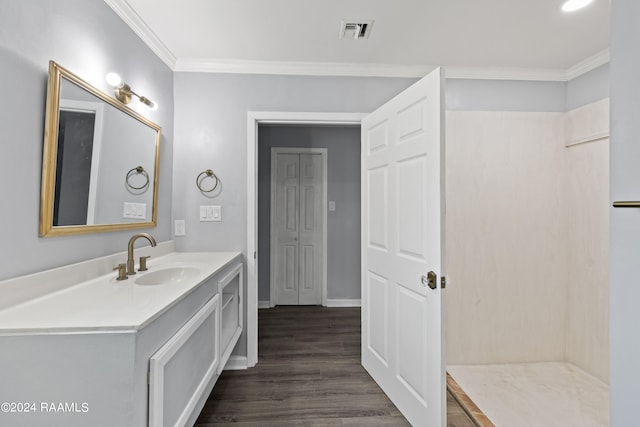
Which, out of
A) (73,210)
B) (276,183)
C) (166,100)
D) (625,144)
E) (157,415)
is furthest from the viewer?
(276,183)

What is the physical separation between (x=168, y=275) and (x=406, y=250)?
1.42 meters

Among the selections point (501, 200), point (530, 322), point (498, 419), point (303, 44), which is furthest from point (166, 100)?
point (530, 322)

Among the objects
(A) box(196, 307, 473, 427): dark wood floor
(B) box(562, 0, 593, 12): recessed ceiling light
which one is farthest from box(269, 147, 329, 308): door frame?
(B) box(562, 0, 593, 12): recessed ceiling light

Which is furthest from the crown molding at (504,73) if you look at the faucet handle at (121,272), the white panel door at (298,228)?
the faucet handle at (121,272)

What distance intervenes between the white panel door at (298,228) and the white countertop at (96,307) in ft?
8.04

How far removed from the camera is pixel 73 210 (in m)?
1.37

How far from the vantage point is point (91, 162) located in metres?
1.47

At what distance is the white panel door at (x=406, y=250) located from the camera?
5.08 ft

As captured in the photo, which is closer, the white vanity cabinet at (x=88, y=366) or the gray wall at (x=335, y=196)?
the white vanity cabinet at (x=88, y=366)

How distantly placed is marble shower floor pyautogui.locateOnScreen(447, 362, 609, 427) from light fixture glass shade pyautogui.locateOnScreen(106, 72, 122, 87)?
9.39 ft

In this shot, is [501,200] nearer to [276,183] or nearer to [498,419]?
[498,419]

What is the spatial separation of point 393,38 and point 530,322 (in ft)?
7.97

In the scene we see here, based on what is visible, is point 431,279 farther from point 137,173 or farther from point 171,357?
point 137,173

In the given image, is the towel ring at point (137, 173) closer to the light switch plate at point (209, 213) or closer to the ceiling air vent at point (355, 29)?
the light switch plate at point (209, 213)
